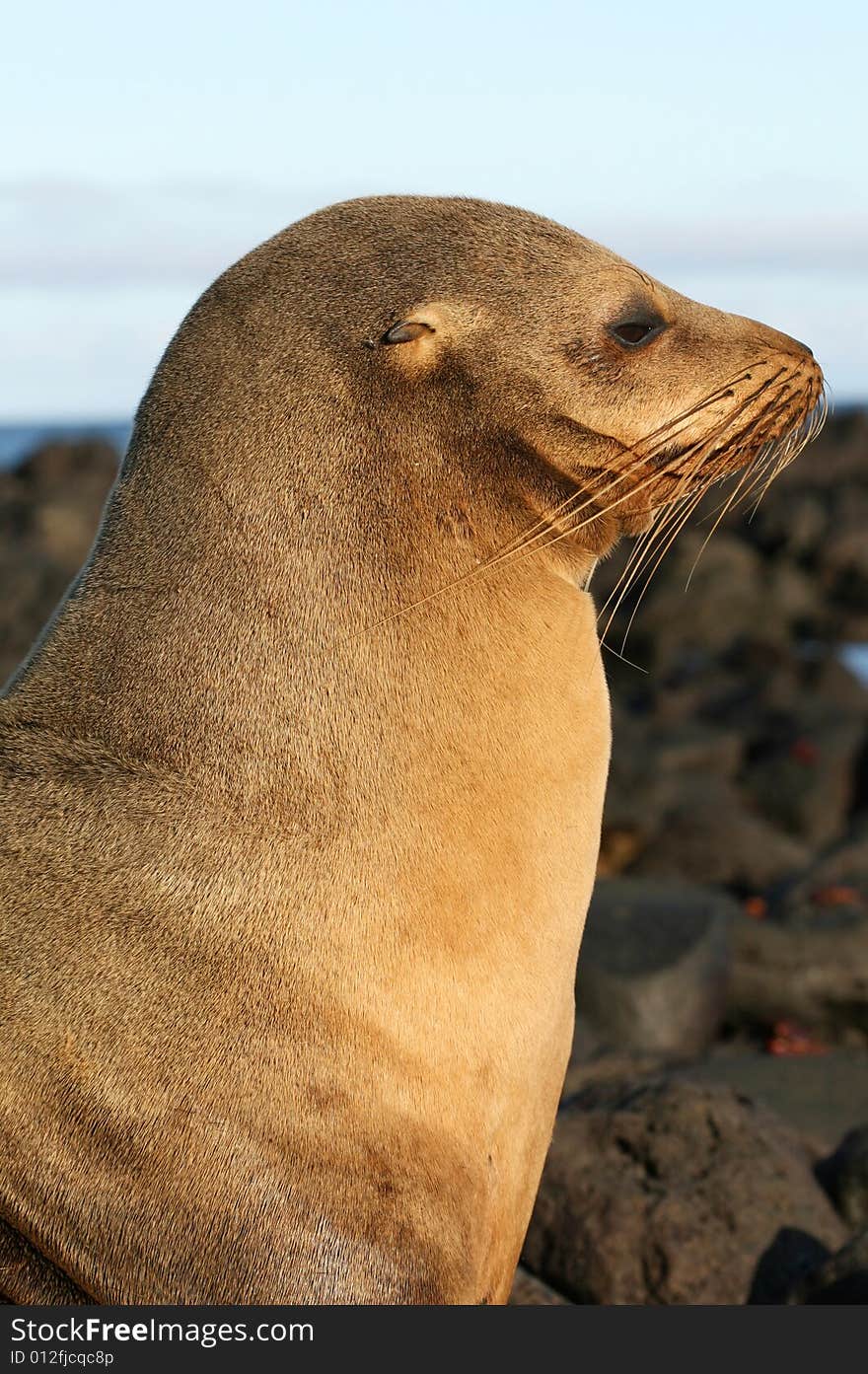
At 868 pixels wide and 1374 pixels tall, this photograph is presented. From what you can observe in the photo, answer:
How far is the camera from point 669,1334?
4043 mm

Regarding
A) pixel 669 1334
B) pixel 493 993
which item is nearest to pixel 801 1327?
pixel 669 1334

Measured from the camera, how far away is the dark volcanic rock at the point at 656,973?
27.0 ft

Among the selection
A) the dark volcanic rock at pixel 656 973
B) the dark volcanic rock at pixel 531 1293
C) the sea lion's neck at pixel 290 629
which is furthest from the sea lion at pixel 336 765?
the dark volcanic rock at pixel 656 973

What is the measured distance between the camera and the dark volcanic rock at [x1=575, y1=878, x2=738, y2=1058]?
27.0ft

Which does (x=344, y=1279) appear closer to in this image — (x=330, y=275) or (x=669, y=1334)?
(x=669, y=1334)

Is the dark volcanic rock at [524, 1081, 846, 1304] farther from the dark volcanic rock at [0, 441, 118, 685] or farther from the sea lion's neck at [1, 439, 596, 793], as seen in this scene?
the dark volcanic rock at [0, 441, 118, 685]

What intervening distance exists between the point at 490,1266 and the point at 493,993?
0.61 m

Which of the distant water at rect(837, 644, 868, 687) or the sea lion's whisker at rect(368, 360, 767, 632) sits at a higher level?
the sea lion's whisker at rect(368, 360, 767, 632)

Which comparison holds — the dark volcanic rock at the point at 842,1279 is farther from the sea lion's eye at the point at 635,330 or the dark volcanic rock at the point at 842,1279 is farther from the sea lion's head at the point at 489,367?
the sea lion's eye at the point at 635,330

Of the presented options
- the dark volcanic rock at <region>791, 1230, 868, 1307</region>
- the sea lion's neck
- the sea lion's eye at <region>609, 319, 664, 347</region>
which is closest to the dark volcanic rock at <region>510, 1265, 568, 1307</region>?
the dark volcanic rock at <region>791, 1230, 868, 1307</region>

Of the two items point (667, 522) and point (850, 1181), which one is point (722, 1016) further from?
point (667, 522)

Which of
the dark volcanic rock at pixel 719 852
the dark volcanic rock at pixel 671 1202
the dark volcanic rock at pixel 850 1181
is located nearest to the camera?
the dark volcanic rock at pixel 671 1202

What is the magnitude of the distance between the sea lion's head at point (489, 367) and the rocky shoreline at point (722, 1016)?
232cm

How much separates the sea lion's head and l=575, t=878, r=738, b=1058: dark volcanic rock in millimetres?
4520
